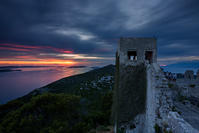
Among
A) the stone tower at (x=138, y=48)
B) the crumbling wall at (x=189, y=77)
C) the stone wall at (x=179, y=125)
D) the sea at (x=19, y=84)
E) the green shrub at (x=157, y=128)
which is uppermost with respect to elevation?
the stone tower at (x=138, y=48)

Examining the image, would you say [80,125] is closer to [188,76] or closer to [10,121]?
[10,121]

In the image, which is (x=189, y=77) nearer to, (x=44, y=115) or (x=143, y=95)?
(x=143, y=95)

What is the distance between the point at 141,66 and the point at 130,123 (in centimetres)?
466

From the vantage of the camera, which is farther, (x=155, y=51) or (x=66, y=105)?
(x=66, y=105)

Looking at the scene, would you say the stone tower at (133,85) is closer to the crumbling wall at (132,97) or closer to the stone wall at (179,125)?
the crumbling wall at (132,97)

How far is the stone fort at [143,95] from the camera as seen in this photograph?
16.4ft

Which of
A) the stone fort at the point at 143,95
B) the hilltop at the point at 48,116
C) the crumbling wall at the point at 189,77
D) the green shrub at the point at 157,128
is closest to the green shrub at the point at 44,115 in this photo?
the hilltop at the point at 48,116

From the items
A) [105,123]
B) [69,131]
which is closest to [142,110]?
[105,123]

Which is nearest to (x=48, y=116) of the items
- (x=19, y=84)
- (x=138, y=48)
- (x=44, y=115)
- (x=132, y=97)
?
(x=44, y=115)

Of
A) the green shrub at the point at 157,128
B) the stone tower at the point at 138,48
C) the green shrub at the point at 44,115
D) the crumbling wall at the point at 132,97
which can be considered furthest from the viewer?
the green shrub at the point at 44,115

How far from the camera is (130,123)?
7.58 meters

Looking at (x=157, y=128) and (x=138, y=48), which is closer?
(x=157, y=128)

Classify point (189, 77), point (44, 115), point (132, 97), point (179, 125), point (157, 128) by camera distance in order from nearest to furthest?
1. point (179, 125)
2. point (157, 128)
3. point (132, 97)
4. point (44, 115)
5. point (189, 77)

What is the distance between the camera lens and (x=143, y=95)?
7.07 meters
